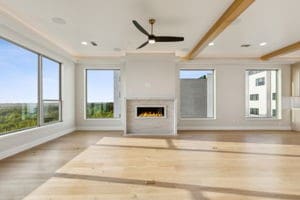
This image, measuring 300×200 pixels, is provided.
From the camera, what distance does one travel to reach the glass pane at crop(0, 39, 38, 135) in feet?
14.1

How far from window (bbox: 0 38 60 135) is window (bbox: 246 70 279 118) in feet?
23.3

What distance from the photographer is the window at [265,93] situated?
8.29 metres

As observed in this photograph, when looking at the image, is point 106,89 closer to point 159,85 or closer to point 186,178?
point 159,85

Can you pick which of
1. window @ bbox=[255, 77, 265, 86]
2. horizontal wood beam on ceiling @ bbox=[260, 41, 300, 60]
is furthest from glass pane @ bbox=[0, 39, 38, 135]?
window @ bbox=[255, 77, 265, 86]

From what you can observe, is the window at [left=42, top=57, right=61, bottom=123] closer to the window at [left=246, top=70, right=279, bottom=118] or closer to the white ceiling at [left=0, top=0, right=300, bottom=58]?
the white ceiling at [left=0, top=0, right=300, bottom=58]

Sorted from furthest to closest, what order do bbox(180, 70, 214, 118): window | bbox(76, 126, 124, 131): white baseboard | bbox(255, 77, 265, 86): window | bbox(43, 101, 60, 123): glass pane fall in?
bbox(255, 77, 265, 86): window < bbox(180, 70, 214, 118): window < bbox(76, 126, 124, 131): white baseboard < bbox(43, 101, 60, 123): glass pane

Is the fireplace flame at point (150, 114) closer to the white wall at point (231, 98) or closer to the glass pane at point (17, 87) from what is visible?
the white wall at point (231, 98)

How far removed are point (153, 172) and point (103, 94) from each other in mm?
5262

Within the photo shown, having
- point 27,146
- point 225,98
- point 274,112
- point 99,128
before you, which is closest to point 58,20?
point 27,146

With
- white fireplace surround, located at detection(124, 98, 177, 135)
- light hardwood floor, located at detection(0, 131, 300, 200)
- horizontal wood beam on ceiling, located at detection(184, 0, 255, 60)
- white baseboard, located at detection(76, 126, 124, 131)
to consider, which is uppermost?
horizontal wood beam on ceiling, located at detection(184, 0, 255, 60)

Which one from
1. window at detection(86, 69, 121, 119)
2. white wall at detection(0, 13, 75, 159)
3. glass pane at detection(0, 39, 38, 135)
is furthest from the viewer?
window at detection(86, 69, 121, 119)

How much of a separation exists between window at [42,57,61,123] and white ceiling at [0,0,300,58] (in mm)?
784

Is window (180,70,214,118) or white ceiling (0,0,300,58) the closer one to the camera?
white ceiling (0,0,300,58)

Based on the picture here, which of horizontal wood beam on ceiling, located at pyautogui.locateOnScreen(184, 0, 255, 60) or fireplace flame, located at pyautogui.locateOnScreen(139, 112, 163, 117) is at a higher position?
horizontal wood beam on ceiling, located at pyautogui.locateOnScreen(184, 0, 255, 60)
